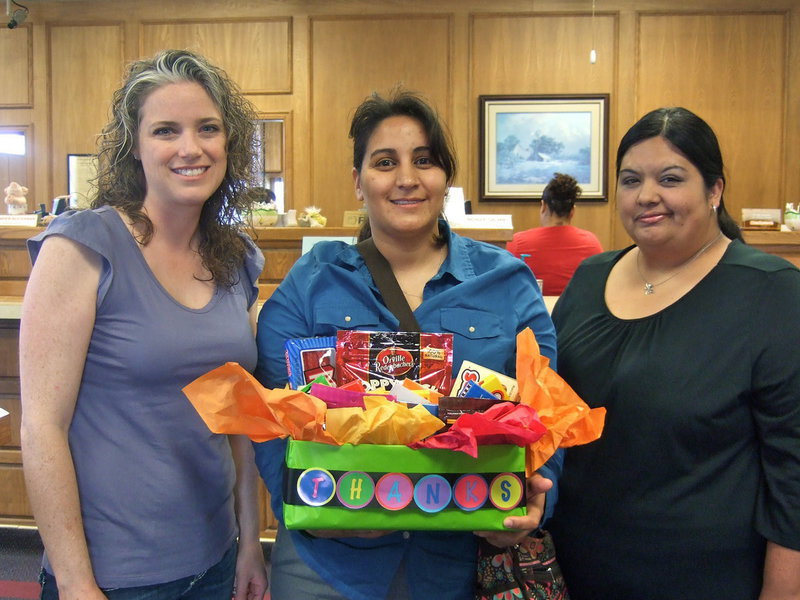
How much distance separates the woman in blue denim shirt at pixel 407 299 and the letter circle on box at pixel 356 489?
14cm

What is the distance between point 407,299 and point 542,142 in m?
4.70

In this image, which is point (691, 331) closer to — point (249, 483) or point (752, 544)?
point (752, 544)

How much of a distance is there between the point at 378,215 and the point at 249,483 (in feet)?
1.94

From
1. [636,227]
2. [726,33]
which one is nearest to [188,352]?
[636,227]

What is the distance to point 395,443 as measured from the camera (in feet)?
3.18

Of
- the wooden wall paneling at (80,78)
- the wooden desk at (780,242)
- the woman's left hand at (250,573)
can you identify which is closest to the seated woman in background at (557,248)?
the wooden desk at (780,242)

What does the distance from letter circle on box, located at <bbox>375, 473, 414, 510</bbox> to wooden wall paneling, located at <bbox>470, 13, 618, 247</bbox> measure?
16.4 ft

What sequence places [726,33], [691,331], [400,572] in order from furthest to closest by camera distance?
[726,33] → [691,331] → [400,572]

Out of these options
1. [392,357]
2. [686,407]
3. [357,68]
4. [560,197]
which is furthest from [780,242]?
[392,357]

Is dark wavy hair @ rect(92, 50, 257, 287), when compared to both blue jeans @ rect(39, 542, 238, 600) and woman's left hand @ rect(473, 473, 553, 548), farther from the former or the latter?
woman's left hand @ rect(473, 473, 553, 548)

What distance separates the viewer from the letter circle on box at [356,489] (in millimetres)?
974

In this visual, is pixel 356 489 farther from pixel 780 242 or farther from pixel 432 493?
pixel 780 242

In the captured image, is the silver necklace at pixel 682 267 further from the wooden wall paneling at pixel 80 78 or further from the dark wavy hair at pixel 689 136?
the wooden wall paneling at pixel 80 78

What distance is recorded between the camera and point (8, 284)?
122 inches
